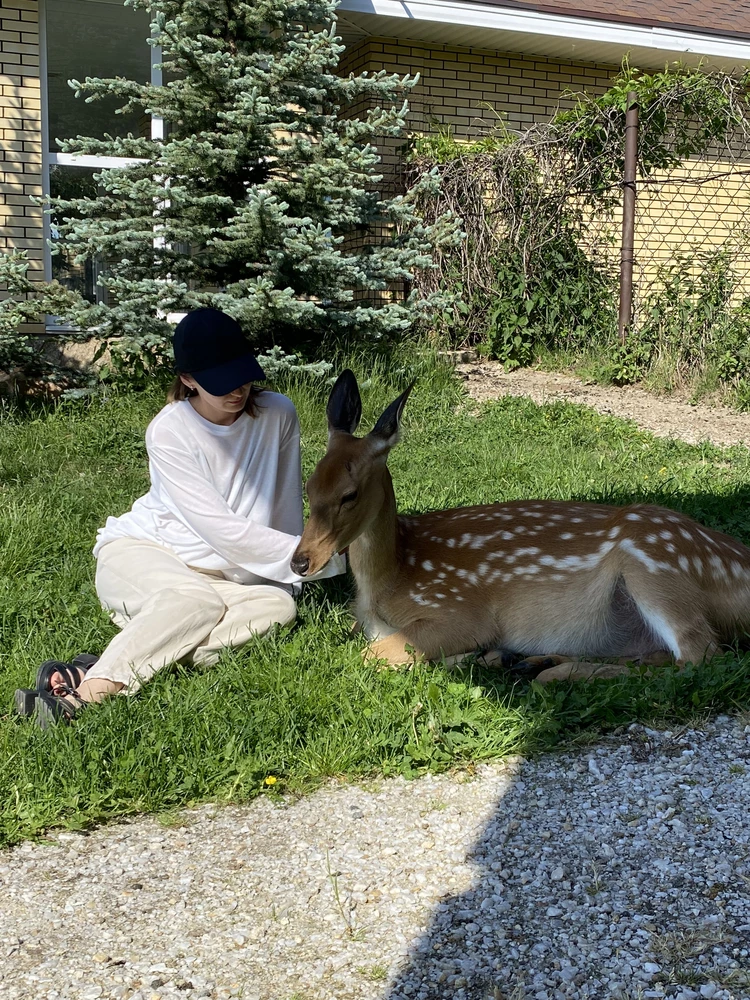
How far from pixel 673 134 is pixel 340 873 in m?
11.8

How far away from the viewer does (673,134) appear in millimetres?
12812

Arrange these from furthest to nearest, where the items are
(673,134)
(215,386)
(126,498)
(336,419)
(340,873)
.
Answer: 1. (673,134)
2. (126,498)
3. (336,419)
4. (215,386)
5. (340,873)

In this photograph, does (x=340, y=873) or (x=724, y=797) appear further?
(x=724, y=797)

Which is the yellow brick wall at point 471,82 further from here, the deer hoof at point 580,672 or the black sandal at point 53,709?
the black sandal at point 53,709

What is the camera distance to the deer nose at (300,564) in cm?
428

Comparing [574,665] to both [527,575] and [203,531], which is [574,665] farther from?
[203,531]

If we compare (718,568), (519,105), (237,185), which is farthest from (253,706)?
(519,105)

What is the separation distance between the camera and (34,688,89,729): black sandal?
12.6 ft

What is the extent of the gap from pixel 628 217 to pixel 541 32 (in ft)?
11.4

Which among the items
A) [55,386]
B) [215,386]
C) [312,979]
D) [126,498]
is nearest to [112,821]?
[312,979]

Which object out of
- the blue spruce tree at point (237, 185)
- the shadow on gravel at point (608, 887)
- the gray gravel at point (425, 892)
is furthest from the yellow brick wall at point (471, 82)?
the gray gravel at point (425, 892)

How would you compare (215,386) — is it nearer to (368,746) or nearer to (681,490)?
(368,746)

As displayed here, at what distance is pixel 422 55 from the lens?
46.2 ft

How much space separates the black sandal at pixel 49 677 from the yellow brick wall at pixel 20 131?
799 centimetres
